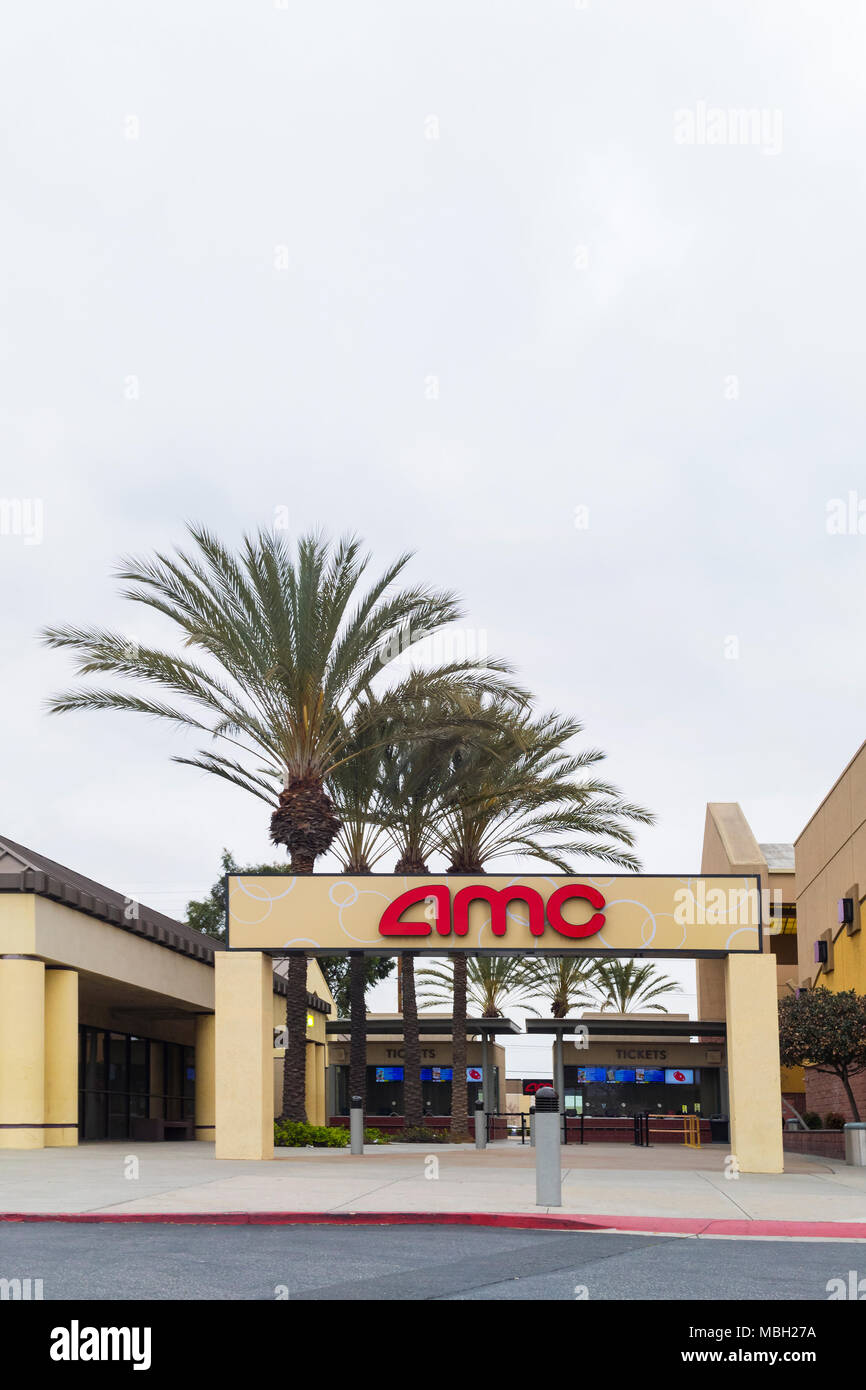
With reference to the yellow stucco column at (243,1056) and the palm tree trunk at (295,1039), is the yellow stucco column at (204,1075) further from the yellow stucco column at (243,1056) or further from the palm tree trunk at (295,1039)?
the yellow stucco column at (243,1056)

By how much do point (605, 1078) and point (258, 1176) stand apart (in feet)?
90.0

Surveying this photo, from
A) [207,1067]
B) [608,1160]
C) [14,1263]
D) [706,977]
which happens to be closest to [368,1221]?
[14,1263]

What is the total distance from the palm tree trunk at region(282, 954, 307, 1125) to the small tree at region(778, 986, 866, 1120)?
9.51 m

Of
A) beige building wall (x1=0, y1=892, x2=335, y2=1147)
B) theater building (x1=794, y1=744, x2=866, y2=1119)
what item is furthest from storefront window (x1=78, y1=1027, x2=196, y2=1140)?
theater building (x1=794, y1=744, x2=866, y2=1119)

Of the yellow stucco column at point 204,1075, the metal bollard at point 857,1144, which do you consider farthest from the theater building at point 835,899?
the yellow stucco column at point 204,1075

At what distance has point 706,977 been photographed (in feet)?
175

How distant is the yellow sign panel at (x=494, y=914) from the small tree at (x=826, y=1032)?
286 inches

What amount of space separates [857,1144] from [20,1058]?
1478 centimetres

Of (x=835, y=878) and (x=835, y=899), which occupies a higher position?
(x=835, y=878)

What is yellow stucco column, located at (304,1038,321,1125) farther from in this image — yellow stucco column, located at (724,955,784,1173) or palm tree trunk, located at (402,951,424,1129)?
yellow stucco column, located at (724,955,784,1173)

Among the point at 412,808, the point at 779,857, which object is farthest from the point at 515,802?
the point at 779,857

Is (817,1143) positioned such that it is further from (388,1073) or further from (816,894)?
(388,1073)

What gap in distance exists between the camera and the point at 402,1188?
16562 mm
